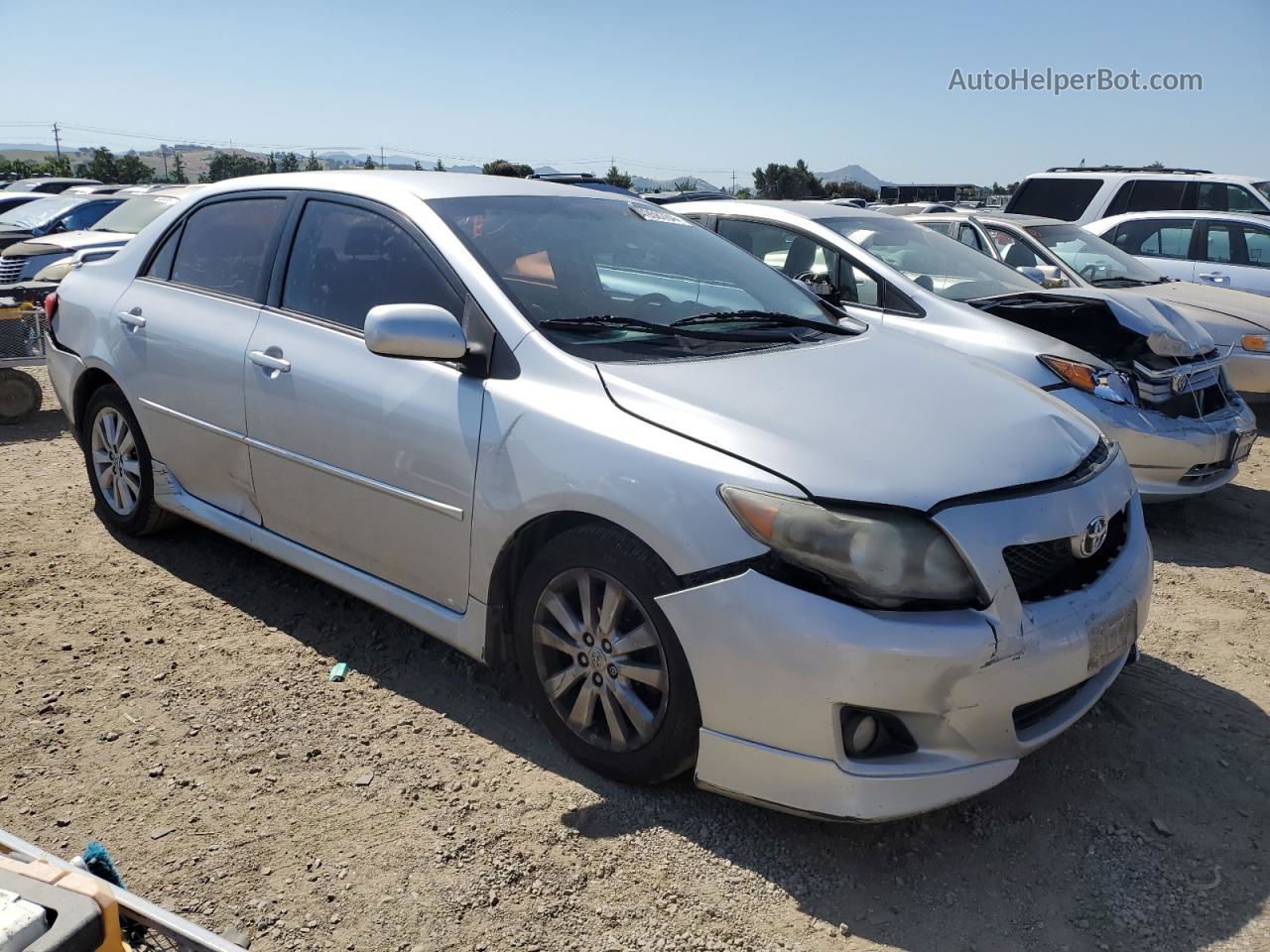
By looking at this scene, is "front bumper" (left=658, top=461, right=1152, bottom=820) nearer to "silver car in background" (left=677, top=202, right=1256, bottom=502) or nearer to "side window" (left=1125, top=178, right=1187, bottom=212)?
"silver car in background" (left=677, top=202, right=1256, bottom=502)

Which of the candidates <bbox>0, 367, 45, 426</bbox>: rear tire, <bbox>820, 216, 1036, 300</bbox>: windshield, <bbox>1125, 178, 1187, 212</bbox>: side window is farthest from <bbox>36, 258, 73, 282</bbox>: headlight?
<bbox>1125, 178, 1187, 212</bbox>: side window

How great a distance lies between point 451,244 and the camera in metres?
3.34

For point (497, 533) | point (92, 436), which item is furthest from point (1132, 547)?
point (92, 436)

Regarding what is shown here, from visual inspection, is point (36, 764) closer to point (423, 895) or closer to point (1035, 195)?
point (423, 895)

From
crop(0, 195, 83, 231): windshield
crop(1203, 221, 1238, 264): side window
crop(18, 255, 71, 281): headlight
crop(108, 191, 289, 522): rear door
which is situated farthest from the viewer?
crop(0, 195, 83, 231): windshield

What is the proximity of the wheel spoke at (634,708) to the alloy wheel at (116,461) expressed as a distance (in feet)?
9.13

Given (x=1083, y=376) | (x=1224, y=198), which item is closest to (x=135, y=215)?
(x=1083, y=376)

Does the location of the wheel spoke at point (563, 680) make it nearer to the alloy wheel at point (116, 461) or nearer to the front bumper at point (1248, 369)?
the alloy wheel at point (116, 461)

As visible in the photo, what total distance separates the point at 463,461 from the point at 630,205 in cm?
159

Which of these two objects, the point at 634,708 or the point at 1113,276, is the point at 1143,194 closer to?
the point at 1113,276

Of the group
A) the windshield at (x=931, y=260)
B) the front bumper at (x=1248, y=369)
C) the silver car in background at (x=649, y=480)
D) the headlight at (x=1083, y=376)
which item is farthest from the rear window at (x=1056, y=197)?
the silver car in background at (x=649, y=480)

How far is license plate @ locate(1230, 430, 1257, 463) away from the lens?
215 inches

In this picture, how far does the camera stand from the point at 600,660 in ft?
9.34

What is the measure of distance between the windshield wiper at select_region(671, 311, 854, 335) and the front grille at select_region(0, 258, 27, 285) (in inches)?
421
